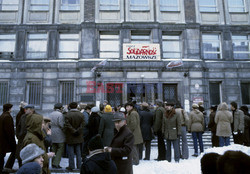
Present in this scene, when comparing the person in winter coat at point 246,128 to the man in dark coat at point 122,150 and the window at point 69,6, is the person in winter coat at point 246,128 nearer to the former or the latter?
the man in dark coat at point 122,150

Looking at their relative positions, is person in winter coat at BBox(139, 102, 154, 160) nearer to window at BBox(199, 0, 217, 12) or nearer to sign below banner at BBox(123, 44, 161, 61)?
sign below banner at BBox(123, 44, 161, 61)

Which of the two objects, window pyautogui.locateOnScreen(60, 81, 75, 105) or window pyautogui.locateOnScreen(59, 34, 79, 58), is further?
window pyautogui.locateOnScreen(59, 34, 79, 58)

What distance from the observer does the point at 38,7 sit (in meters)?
15.4

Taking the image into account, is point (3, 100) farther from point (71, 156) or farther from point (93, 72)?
point (71, 156)

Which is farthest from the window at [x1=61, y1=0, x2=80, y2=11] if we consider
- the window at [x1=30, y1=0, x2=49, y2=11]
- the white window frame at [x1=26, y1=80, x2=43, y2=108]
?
the white window frame at [x1=26, y1=80, x2=43, y2=108]

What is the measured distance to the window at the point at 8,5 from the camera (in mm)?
15289

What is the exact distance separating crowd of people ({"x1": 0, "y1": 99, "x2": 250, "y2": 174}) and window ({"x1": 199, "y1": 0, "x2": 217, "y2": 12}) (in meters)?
10.3

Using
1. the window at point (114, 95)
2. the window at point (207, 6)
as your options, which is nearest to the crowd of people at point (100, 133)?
the window at point (114, 95)

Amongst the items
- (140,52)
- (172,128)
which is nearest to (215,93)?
(140,52)

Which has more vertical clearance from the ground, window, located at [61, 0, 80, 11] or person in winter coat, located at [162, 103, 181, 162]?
window, located at [61, 0, 80, 11]

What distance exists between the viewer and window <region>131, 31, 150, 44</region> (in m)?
15.4

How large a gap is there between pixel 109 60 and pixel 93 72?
146 cm

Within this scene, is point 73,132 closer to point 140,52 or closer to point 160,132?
point 160,132

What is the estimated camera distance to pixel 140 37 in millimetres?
15469
